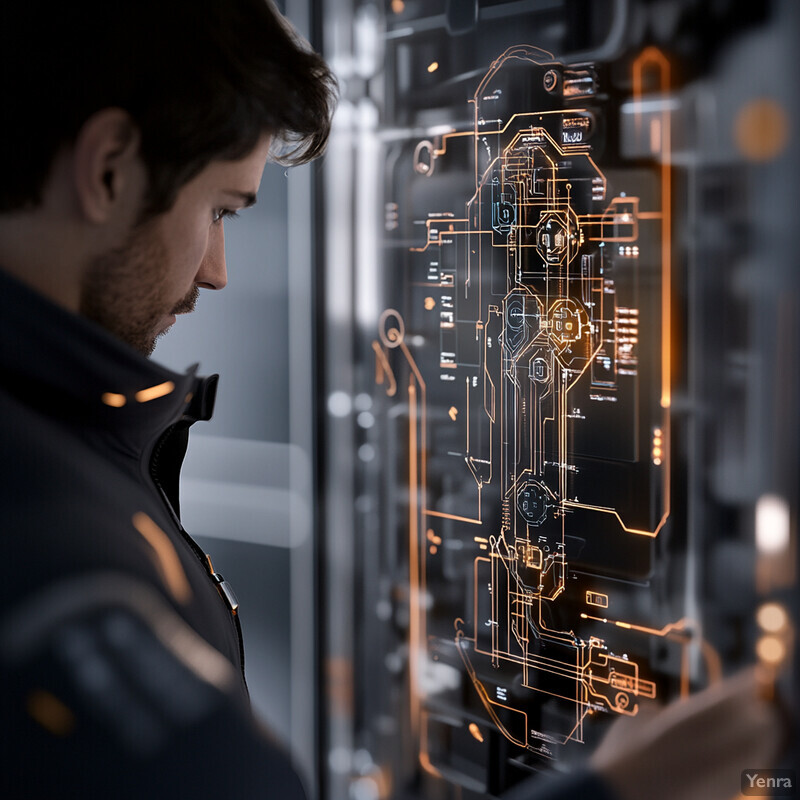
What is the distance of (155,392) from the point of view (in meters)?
0.81

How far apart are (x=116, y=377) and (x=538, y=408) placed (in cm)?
49

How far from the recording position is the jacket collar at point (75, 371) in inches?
29.2

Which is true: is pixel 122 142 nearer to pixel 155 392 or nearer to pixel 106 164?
pixel 106 164

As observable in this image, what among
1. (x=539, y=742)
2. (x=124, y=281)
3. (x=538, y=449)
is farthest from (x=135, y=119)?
(x=539, y=742)

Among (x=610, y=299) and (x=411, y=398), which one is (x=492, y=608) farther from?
(x=610, y=299)

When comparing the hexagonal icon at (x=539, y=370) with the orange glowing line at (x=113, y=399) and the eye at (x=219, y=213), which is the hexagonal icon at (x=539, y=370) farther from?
the orange glowing line at (x=113, y=399)

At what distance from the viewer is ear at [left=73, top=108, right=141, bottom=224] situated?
79 centimetres

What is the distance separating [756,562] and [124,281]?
24.8 inches

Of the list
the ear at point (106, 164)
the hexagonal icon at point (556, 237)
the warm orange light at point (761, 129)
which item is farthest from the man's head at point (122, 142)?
the warm orange light at point (761, 129)

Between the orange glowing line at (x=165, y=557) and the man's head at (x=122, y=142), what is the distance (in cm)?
18

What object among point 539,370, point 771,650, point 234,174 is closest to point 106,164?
point 234,174

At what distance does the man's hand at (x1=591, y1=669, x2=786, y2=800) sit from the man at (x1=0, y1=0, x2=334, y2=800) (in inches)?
9.7

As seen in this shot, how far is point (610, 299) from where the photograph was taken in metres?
0.98

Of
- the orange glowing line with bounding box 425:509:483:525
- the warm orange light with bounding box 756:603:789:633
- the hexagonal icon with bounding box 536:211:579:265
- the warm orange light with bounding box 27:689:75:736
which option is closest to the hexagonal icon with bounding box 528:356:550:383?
the hexagonal icon with bounding box 536:211:579:265
